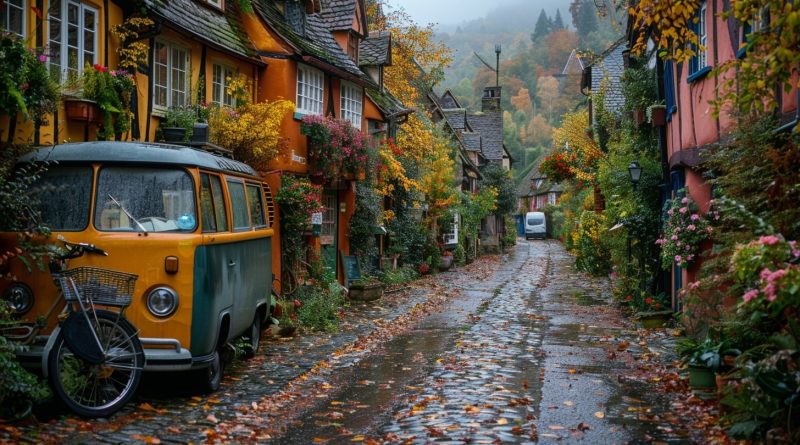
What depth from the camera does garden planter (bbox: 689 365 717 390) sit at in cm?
867

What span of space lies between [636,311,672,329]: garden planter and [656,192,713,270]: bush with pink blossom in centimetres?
171

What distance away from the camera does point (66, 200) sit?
8500 mm

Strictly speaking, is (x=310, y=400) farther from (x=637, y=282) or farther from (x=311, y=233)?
(x=637, y=282)

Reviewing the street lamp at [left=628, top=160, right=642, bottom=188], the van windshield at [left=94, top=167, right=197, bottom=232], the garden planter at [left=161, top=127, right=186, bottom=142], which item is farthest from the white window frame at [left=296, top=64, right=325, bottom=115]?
the van windshield at [left=94, top=167, right=197, bottom=232]

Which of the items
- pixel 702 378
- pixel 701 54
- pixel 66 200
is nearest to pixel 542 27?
pixel 701 54

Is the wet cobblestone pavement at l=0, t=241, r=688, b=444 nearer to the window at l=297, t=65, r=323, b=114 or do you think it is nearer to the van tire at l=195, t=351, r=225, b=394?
the van tire at l=195, t=351, r=225, b=394

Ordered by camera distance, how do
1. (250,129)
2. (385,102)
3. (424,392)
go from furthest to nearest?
(385,102) < (250,129) < (424,392)

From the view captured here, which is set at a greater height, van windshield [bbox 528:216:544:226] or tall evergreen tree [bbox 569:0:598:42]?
tall evergreen tree [bbox 569:0:598:42]

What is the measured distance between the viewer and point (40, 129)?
10195mm

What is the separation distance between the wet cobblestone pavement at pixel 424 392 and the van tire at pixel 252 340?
18cm

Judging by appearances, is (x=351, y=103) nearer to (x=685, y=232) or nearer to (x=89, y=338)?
(x=685, y=232)

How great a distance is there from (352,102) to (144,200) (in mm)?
13103

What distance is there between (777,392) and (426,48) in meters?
27.9

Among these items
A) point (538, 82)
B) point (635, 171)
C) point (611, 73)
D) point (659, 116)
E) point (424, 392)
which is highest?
point (538, 82)
